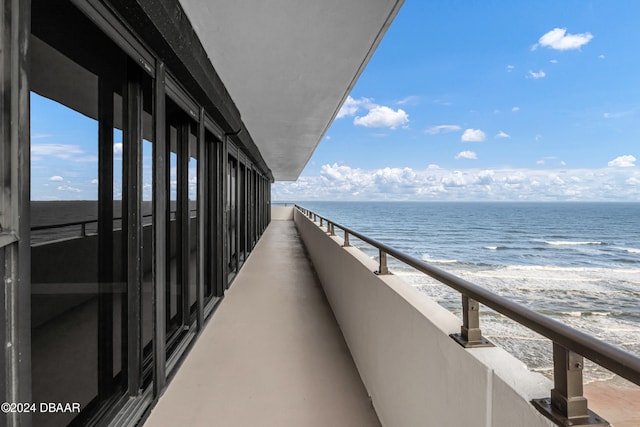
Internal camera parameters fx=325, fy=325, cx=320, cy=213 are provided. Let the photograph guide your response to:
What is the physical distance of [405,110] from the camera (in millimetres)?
54875

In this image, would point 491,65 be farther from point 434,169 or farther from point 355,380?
point 355,380

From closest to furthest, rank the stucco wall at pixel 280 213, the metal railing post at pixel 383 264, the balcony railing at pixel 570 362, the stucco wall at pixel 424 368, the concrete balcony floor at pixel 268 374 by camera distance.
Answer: the balcony railing at pixel 570 362
the stucco wall at pixel 424 368
the concrete balcony floor at pixel 268 374
the metal railing post at pixel 383 264
the stucco wall at pixel 280 213

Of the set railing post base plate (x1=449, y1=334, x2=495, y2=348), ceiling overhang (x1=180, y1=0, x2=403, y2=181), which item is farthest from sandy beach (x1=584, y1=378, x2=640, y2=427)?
ceiling overhang (x1=180, y1=0, x2=403, y2=181)

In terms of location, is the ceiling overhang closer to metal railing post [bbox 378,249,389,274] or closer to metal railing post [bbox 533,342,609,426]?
metal railing post [bbox 378,249,389,274]

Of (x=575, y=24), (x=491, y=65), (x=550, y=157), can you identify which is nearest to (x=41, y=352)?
(x=575, y=24)

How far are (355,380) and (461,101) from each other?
220 feet

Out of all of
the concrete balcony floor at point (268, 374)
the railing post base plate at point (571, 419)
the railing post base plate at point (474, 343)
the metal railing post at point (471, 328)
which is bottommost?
the concrete balcony floor at point (268, 374)

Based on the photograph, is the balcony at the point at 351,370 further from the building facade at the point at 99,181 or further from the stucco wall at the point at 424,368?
the building facade at the point at 99,181

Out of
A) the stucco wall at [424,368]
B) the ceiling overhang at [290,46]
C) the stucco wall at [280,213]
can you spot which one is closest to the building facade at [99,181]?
the ceiling overhang at [290,46]

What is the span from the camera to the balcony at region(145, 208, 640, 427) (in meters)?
0.89

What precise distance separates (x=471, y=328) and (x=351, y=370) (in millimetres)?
1585

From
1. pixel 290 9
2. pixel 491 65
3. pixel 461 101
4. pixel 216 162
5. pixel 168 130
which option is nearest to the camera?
pixel 290 9

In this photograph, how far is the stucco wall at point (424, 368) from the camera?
81 cm

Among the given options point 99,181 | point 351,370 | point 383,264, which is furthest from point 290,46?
point 351,370
